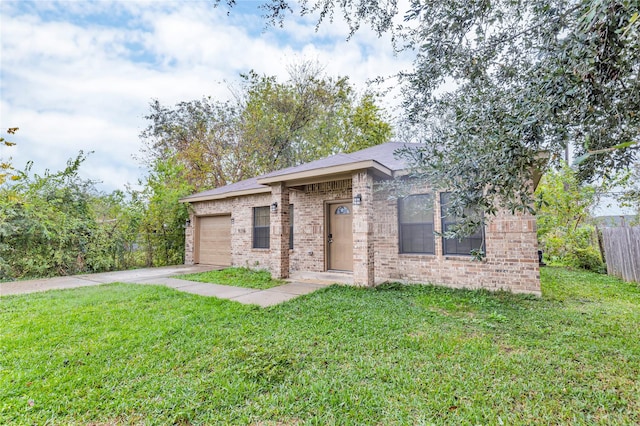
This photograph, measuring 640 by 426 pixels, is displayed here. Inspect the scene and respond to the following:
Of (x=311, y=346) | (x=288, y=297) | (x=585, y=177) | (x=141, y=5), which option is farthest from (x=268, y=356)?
(x=141, y=5)

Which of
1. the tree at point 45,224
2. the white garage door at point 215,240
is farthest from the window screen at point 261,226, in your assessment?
the tree at point 45,224

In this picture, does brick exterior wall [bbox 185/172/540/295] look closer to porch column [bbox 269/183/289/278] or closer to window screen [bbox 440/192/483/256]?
porch column [bbox 269/183/289/278]

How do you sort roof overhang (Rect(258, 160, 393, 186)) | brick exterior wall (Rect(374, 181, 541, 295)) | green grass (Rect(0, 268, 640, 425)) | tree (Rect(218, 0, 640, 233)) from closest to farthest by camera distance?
1. tree (Rect(218, 0, 640, 233))
2. green grass (Rect(0, 268, 640, 425))
3. brick exterior wall (Rect(374, 181, 541, 295))
4. roof overhang (Rect(258, 160, 393, 186))

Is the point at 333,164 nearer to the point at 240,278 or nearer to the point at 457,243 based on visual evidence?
the point at 457,243

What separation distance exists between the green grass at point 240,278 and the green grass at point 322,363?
81.2 inches

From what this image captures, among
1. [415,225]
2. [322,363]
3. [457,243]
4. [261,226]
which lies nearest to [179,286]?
[261,226]

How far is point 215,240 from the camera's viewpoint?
11078mm

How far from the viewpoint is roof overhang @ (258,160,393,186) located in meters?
6.26

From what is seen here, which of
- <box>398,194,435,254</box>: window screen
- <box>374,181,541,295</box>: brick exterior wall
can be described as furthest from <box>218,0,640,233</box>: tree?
<box>398,194,435,254</box>: window screen

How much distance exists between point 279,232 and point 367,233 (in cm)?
245

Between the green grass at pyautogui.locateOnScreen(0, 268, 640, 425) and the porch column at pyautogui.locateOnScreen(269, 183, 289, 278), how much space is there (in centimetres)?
273

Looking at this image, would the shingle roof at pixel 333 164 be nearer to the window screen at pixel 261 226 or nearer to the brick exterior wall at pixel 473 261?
the window screen at pixel 261 226

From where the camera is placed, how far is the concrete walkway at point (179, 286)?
5680mm

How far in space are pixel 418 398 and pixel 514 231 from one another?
183 inches
